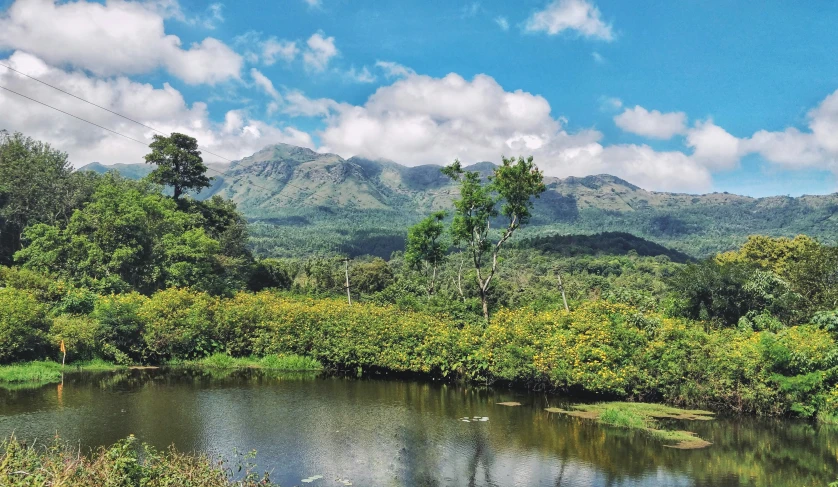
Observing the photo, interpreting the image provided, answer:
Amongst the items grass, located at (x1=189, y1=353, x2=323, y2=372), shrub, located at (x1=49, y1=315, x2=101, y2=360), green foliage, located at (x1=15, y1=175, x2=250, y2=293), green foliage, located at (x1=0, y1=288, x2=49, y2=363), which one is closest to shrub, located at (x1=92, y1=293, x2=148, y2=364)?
shrub, located at (x1=49, y1=315, x2=101, y2=360)

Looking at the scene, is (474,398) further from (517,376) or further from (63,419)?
(63,419)

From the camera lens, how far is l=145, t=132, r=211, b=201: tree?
54.0m

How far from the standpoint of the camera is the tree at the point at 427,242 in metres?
45.6

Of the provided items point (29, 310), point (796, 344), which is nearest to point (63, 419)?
point (29, 310)

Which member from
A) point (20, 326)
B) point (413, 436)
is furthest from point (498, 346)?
point (20, 326)

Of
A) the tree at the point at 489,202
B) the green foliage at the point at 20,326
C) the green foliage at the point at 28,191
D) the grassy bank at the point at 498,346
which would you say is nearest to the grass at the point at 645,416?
the grassy bank at the point at 498,346

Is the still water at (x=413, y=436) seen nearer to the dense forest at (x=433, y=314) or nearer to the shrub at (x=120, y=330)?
the dense forest at (x=433, y=314)

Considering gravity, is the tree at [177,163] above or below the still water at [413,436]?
above

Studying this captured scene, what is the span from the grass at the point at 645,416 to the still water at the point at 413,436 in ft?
1.74

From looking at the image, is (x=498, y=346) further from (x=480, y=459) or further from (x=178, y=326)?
(x=178, y=326)

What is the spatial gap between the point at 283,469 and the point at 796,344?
18123mm

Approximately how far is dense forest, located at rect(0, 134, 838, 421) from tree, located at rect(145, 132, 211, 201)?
0.21m

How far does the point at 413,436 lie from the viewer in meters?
17.7

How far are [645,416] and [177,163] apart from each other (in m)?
50.1
